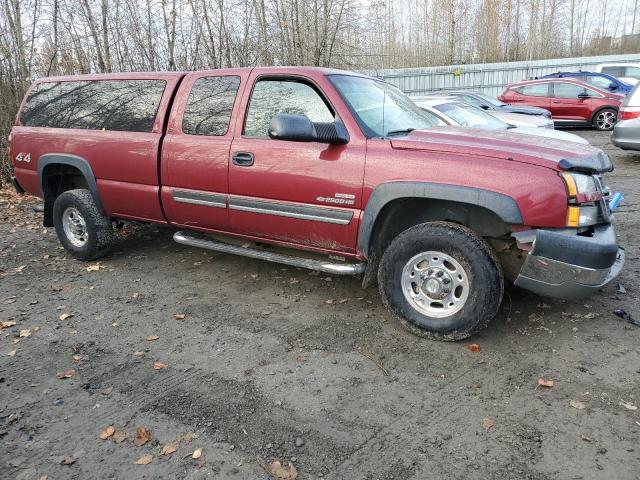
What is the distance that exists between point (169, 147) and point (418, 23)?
95.7 feet

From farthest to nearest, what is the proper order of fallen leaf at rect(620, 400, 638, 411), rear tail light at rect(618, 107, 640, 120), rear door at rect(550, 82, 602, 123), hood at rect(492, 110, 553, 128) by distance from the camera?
rear door at rect(550, 82, 602, 123) → hood at rect(492, 110, 553, 128) → rear tail light at rect(618, 107, 640, 120) → fallen leaf at rect(620, 400, 638, 411)

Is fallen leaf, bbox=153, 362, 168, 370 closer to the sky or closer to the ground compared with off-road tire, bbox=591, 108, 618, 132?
closer to the ground

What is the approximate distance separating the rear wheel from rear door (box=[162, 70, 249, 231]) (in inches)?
546

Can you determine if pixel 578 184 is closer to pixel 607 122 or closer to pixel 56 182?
pixel 56 182

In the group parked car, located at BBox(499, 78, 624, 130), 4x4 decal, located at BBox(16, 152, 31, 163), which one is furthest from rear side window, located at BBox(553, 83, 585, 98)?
4x4 decal, located at BBox(16, 152, 31, 163)

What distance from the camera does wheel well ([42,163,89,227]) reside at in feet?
18.1

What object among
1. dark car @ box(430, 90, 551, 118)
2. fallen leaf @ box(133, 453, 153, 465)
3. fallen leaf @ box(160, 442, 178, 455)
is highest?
dark car @ box(430, 90, 551, 118)

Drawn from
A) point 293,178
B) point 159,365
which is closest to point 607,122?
point 293,178

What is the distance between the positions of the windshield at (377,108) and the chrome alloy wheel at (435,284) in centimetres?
104

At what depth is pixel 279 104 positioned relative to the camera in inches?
161

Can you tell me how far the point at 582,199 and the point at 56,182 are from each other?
537cm

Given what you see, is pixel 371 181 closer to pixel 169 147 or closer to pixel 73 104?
pixel 169 147

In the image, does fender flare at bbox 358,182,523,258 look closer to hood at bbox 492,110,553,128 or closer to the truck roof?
the truck roof

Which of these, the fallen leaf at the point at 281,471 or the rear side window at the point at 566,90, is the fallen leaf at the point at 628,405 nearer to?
the fallen leaf at the point at 281,471
